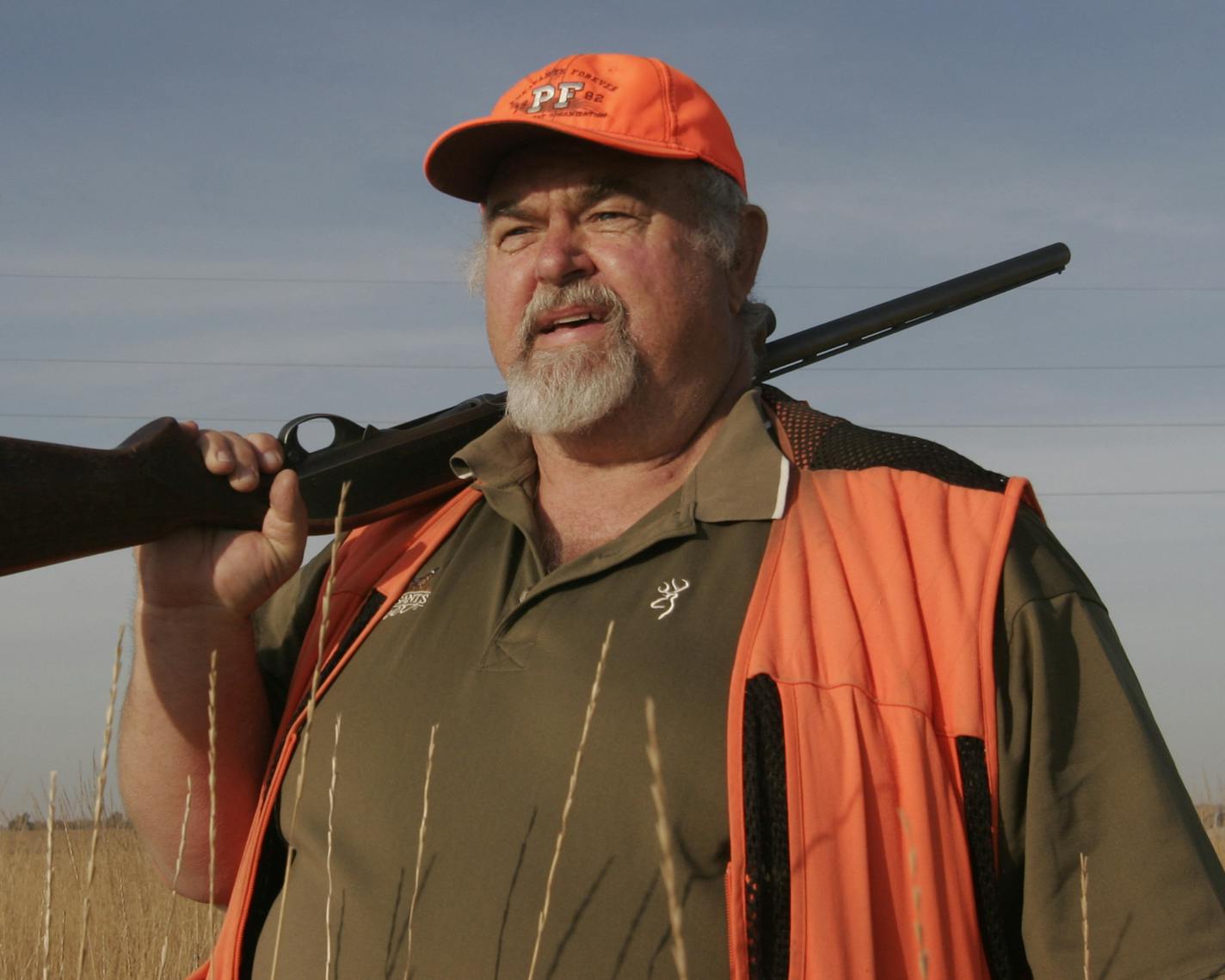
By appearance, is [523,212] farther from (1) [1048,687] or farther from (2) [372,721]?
(1) [1048,687]

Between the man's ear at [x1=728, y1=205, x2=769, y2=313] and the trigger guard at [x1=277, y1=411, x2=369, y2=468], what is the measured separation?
1.09 meters

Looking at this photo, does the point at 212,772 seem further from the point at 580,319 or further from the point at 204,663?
the point at 580,319

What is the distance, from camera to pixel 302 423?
345cm

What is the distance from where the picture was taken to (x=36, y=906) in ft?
30.6

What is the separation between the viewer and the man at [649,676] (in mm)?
2361

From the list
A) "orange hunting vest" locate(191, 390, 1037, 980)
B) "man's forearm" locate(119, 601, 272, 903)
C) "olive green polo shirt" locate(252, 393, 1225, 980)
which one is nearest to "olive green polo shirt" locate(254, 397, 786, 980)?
"olive green polo shirt" locate(252, 393, 1225, 980)

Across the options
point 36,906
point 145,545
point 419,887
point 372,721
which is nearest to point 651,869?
point 419,887

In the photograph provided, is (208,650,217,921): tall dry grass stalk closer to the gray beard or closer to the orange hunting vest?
the orange hunting vest

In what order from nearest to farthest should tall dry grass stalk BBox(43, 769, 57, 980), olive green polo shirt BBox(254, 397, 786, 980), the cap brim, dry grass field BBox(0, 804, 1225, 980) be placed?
tall dry grass stalk BBox(43, 769, 57, 980) → olive green polo shirt BBox(254, 397, 786, 980) → the cap brim → dry grass field BBox(0, 804, 1225, 980)

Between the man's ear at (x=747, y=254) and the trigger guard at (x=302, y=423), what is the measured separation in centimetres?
109

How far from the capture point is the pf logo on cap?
11.2 feet

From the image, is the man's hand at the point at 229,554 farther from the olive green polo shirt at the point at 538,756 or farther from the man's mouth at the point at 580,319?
the man's mouth at the point at 580,319

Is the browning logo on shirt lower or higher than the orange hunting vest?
higher

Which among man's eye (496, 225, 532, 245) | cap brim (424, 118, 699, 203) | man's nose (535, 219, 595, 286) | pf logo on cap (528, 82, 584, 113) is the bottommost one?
man's nose (535, 219, 595, 286)
